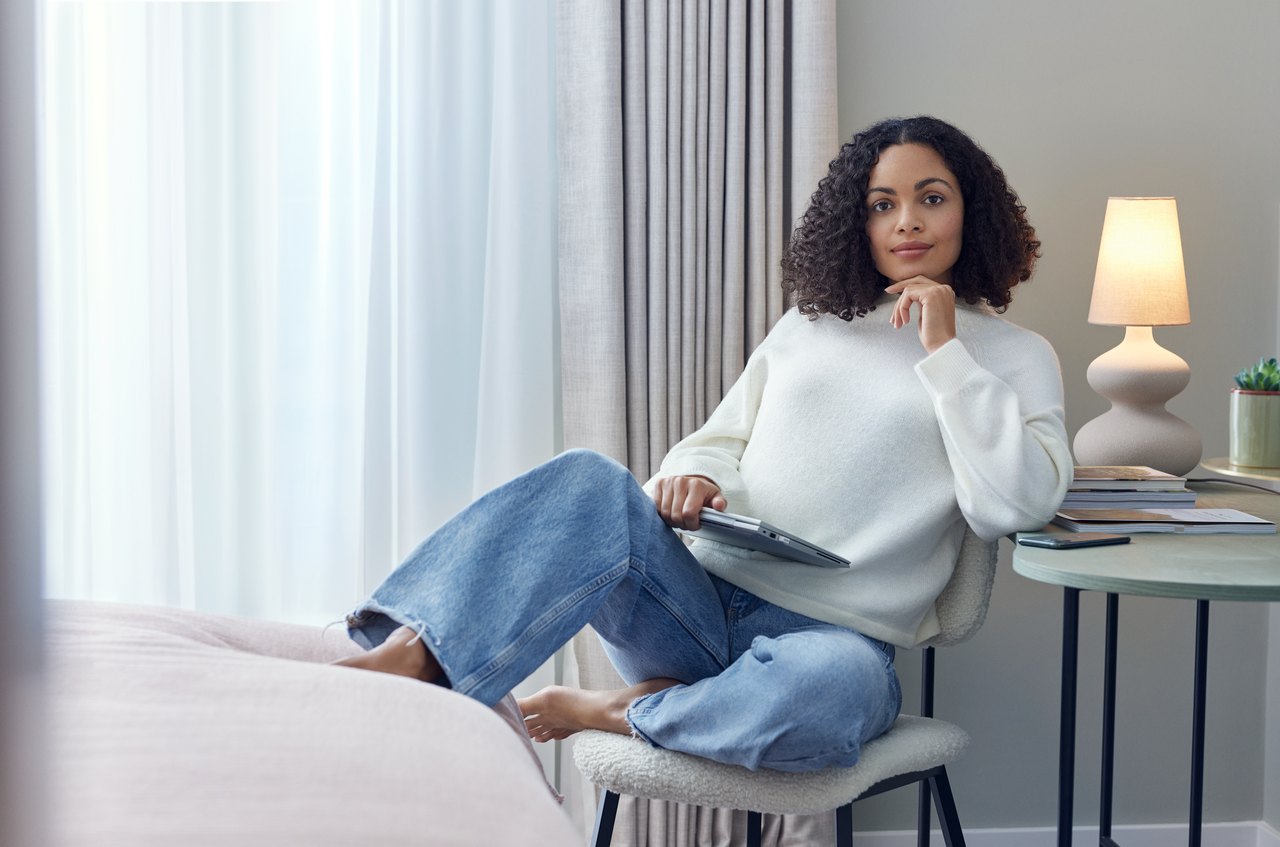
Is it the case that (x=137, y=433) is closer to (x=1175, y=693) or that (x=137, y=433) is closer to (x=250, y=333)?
(x=250, y=333)

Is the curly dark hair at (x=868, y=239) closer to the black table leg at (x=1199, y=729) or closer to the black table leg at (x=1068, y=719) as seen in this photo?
the black table leg at (x=1068, y=719)

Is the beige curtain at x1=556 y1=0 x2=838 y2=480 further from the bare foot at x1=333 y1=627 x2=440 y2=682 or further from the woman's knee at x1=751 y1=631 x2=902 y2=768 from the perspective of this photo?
the bare foot at x1=333 y1=627 x2=440 y2=682

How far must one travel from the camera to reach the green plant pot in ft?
4.53

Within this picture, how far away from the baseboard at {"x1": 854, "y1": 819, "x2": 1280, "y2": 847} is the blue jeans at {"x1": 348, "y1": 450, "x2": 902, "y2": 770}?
0.94 m

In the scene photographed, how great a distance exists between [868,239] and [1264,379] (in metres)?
0.60

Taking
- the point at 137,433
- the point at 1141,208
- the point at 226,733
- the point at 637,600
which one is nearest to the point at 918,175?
the point at 1141,208

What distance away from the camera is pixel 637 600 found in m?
1.20

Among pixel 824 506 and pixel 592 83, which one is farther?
pixel 592 83

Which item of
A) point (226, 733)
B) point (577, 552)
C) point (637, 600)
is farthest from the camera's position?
point (637, 600)

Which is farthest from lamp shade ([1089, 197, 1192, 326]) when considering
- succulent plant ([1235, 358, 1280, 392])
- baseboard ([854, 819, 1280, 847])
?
baseboard ([854, 819, 1280, 847])

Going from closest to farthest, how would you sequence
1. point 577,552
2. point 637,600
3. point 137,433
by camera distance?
point 577,552 < point 637,600 < point 137,433

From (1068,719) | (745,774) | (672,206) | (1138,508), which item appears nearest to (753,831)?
(745,774)

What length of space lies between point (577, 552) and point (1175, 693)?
4.91ft

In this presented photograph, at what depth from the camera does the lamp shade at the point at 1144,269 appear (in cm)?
157
